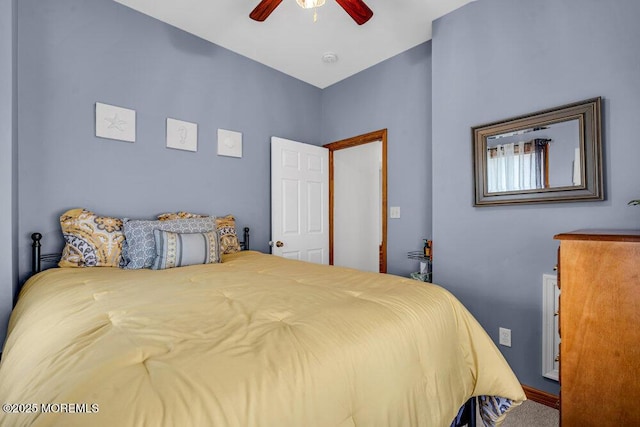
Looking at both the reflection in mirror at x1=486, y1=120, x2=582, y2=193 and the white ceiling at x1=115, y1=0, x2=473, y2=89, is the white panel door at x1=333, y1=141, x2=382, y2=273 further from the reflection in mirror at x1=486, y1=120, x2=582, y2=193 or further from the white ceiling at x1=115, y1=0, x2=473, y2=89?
the reflection in mirror at x1=486, y1=120, x2=582, y2=193

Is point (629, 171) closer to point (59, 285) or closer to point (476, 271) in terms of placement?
point (476, 271)

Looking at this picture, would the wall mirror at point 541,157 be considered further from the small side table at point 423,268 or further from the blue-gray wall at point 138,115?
the blue-gray wall at point 138,115

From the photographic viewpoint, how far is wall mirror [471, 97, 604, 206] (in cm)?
172

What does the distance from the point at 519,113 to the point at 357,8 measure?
1.29m

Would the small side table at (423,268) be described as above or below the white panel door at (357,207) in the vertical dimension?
below

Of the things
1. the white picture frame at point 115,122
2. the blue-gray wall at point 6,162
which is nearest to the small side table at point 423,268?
the white picture frame at point 115,122

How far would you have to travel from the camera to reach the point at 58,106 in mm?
2078

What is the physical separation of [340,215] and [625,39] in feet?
9.41

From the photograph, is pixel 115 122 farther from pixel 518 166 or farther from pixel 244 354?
pixel 518 166

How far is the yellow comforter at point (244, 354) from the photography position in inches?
22.6

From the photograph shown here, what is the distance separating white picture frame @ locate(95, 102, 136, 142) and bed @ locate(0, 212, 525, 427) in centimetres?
123

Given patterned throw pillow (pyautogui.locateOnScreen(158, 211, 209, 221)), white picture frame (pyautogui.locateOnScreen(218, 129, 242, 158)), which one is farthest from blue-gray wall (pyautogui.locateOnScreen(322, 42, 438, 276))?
patterned throw pillow (pyautogui.locateOnScreen(158, 211, 209, 221))

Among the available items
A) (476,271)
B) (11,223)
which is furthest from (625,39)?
(11,223)

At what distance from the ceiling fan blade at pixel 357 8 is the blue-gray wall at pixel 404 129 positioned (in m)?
1.06
